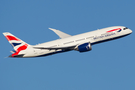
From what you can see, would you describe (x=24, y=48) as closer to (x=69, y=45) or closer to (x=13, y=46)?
(x=13, y=46)

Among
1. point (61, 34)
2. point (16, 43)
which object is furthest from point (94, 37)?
point (16, 43)

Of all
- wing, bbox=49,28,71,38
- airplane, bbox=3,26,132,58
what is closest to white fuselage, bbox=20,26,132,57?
airplane, bbox=3,26,132,58

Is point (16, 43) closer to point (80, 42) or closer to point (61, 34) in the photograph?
point (61, 34)

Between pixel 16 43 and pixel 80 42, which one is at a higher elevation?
pixel 16 43

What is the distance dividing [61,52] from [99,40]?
508 inches

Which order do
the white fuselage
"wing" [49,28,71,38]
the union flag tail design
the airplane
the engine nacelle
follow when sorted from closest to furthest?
the engine nacelle
the airplane
the white fuselage
the union flag tail design
"wing" [49,28,71,38]

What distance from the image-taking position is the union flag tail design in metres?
68.1

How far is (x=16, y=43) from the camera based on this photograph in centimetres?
6850

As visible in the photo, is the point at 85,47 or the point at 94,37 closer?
the point at 85,47

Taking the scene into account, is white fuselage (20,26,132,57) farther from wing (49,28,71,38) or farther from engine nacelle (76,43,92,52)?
wing (49,28,71,38)

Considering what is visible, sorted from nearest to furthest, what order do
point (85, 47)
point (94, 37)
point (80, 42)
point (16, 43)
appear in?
point (85, 47)
point (94, 37)
point (80, 42)
point (16, 43)

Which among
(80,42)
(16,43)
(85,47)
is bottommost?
(85,47)

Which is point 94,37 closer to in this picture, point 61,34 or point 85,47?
point 85,47

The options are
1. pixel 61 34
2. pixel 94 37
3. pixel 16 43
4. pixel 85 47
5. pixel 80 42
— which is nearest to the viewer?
pixel 85 47
